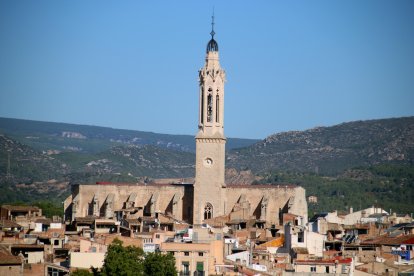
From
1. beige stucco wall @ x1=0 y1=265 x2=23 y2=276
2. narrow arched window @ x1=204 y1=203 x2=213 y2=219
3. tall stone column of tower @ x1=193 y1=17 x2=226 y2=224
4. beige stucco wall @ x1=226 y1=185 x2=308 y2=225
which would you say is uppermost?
tall stone column of tower @ x1=193 y1=17 x2=226 y2=224

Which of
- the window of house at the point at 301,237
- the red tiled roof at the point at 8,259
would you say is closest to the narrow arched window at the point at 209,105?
the window of house at the point at 301,237

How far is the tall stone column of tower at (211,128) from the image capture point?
119 m

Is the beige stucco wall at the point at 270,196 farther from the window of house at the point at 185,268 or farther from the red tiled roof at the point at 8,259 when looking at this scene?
the red tiled roof at the point at 8,259

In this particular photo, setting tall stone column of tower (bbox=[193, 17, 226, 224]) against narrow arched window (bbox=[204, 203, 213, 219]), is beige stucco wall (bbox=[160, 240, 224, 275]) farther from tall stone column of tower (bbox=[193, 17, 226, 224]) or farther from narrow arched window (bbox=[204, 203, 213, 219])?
tall stone column of tower (bbox=[193, 17, 226, 224])

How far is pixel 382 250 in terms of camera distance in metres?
89.7

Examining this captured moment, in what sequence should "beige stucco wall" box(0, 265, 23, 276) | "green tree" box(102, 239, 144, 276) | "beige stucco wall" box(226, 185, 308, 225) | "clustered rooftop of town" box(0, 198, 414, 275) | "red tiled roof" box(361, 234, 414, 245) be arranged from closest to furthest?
"beige stucco wall" box(0, 265, 23, 276) < "green tree" box(102, 239, 144, 276) < "clustered rooftop of town" box(0, 198, 414, 275) < "red tiled roof" box(361, 234, 414, 245) < "beige stucco wall" box(226, 185, 308, 225)

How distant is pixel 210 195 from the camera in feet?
387

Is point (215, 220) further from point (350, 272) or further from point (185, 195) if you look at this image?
point (350, 272)

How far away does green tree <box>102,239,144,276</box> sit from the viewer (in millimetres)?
74000

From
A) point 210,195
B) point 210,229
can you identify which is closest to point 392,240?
point 210,229

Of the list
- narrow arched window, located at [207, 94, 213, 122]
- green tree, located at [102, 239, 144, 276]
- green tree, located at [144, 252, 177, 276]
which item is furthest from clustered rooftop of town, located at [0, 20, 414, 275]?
green tree, located at [102, 239, 144, 276]

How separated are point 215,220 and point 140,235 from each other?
2044 cm

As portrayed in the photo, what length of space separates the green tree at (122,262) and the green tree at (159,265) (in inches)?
12.3

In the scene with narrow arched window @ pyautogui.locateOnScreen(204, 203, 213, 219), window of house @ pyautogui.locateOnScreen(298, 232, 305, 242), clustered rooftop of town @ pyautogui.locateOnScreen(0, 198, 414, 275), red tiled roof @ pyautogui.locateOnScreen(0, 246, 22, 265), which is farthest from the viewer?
narrow arched window @ pyautogui.locateOnScreen(204, 203, 213, 219)
